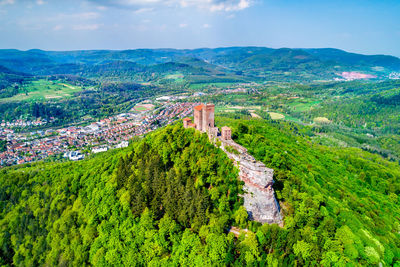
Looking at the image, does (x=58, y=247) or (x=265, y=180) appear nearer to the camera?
(x=265, y=180)

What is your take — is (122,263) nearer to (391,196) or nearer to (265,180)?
(265,180)

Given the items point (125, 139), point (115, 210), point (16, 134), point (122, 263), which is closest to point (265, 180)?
point (122, 263)

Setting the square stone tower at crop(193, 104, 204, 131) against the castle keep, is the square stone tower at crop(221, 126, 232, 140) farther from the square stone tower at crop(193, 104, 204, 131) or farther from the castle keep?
the square stone tower at crop(193, 104, 204, 131)

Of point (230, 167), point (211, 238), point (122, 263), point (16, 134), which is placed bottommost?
point (16, 134)

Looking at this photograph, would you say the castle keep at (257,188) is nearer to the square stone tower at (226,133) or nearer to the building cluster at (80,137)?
the square stone tower at (226,133)

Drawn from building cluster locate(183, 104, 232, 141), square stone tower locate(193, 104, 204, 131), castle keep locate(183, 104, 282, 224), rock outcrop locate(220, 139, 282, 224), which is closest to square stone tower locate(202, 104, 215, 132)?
building cluster locate(183, 104, 232, 141)

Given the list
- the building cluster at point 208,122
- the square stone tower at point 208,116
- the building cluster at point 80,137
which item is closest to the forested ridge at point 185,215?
the building cluster at point 208,122

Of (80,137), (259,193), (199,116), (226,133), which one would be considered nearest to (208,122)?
(199,116)
